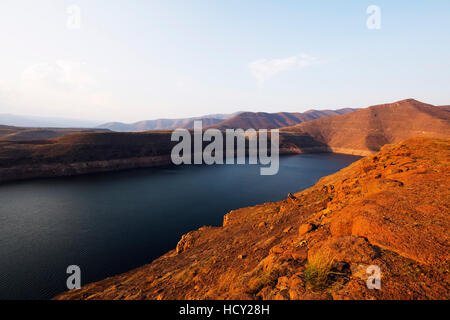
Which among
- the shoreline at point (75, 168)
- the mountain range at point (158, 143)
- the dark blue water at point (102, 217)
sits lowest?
the dark blue water at point (102, 217)

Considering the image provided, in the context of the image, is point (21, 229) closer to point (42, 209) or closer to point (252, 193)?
point (42, 209)

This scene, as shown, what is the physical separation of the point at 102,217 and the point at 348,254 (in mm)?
27997

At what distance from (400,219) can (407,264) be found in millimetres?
2011

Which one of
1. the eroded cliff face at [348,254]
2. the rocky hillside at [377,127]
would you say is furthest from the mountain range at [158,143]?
the eroded cliff face at [348,254]

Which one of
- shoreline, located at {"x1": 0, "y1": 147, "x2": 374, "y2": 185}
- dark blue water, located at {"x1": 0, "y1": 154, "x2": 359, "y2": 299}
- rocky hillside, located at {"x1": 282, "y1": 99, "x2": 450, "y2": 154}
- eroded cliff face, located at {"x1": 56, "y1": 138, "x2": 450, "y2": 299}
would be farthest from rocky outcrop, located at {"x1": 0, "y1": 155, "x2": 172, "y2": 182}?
rocky hillside, located at {"x1": 282, "y1": 99, "x2": 450, "y2": 154}

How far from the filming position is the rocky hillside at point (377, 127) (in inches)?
3525

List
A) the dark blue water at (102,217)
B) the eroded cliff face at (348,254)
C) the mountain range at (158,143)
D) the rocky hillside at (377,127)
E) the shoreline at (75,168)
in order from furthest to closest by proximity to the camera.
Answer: the rocky hillside at (377,127) < the mountain range at (158,143) < the shoreline at (75,168) < the dark blue water at (102,217) < the eroded cliff face at (348,254)

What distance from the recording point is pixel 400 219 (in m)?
5.66

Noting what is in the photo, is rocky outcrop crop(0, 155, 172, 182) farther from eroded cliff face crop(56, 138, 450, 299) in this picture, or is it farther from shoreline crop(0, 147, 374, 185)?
eroded cliff face crop(56, 138, 450, 299)

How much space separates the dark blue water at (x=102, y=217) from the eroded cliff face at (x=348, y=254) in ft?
15.8

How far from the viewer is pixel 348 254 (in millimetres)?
4805

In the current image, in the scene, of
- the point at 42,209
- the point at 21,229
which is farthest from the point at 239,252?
the point at 42,209

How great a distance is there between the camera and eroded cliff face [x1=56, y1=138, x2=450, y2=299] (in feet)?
12.8

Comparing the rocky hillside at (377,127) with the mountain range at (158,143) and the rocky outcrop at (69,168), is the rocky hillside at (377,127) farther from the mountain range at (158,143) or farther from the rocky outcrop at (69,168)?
the rocky outcrop at (69,168)
